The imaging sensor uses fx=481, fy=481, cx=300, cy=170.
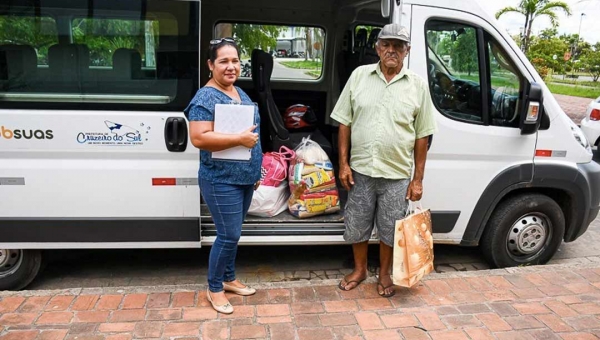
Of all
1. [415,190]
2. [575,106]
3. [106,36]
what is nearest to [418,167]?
[415,190]

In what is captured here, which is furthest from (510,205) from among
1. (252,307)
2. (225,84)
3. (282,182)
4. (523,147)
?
(225,84)

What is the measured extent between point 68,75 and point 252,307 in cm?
193

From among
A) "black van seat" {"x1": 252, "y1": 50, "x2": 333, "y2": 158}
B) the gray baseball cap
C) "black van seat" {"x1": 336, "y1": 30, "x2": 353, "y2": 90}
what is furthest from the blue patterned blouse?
"black van seat" {"x1": 336, "y1": 30, "x2": 353, "y2": 90}

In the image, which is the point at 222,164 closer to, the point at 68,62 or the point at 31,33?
the point at 68,62

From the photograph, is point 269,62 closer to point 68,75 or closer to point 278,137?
point 278,137

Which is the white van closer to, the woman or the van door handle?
the van door handle

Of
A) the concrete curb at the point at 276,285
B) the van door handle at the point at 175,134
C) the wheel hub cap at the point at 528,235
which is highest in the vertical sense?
the van door handle at the point at 175,134

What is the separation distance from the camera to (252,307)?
10.3ft

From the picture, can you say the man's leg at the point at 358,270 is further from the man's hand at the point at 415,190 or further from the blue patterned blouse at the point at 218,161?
the blue patterned blouse at the point at 218,161

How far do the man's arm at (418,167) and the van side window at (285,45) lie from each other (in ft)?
8.71

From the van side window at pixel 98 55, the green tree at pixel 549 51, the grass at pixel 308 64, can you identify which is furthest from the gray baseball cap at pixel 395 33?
the green tree at pixel 549 51

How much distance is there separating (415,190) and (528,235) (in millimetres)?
1371

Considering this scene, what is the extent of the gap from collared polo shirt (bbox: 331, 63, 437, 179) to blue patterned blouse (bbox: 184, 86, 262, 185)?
68cm

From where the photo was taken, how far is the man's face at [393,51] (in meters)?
2.94
